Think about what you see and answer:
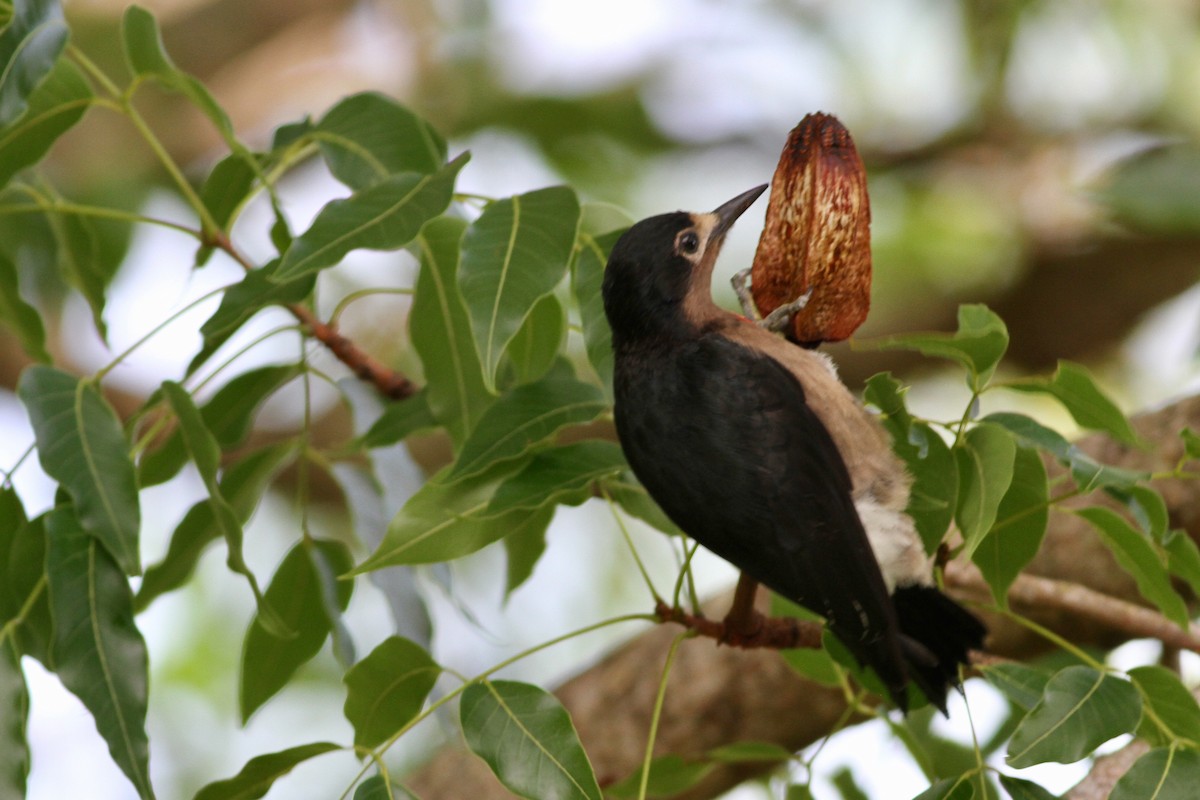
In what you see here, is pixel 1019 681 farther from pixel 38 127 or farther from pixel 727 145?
pixel 727 145

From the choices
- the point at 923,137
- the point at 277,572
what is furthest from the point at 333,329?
the point at 923,137

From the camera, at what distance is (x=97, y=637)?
6.95 feet

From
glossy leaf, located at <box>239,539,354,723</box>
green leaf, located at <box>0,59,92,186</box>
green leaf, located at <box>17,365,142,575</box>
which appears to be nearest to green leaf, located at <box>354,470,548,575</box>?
green leaf, located at <box>17,365,142,575</box>

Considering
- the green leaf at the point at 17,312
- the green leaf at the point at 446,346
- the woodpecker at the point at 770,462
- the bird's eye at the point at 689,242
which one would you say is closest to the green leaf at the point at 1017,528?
the woodpecker at the point at 770,462

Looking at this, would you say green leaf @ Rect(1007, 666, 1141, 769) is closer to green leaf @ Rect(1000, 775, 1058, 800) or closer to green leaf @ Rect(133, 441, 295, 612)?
green leaf @ Rect(1000, 775, 1058, 800)

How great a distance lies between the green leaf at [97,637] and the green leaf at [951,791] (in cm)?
119

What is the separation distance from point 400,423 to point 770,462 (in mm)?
743

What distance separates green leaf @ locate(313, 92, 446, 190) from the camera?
231 cm

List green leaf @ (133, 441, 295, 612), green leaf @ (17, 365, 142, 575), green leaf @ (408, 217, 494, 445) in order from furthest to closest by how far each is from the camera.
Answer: green leaf @ (133, 441, 295, 612), green leaf @ (408, 217, 494, 445), green leaf @ (17, 365, 142, 575)

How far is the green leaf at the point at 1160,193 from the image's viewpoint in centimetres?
360

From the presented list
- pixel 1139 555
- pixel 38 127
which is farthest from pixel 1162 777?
pixel 38 127

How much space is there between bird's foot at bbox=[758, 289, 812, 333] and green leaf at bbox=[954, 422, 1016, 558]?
0.47 metres

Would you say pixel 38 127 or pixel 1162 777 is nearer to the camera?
pixel 1162 777

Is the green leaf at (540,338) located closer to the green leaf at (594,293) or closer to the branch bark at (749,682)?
the green leaf at (594,293)
